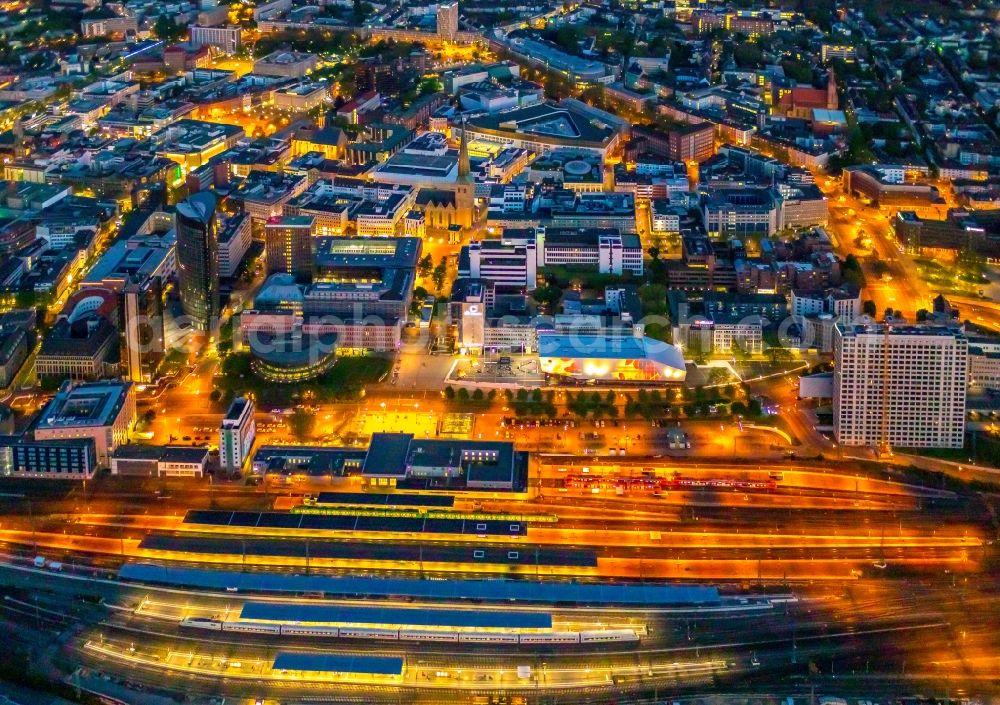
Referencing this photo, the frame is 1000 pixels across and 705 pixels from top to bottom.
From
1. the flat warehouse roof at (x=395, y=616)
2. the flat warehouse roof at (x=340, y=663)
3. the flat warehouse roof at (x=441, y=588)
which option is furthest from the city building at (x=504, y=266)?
the flat warehouse roof at (x=340, y=663)

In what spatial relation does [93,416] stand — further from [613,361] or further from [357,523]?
[613,361]

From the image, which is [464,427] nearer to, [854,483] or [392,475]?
[392,475]

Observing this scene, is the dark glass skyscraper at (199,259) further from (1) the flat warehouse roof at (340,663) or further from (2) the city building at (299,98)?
(2) the city building at (299,98)

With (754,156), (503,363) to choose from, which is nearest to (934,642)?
(503,363)

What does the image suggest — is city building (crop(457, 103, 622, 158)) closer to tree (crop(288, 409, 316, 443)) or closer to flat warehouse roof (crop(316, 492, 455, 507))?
tree (crop(288, 409, 316, 443))

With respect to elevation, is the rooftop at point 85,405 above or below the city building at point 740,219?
below

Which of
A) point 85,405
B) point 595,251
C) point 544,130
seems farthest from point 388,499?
point 544,130
